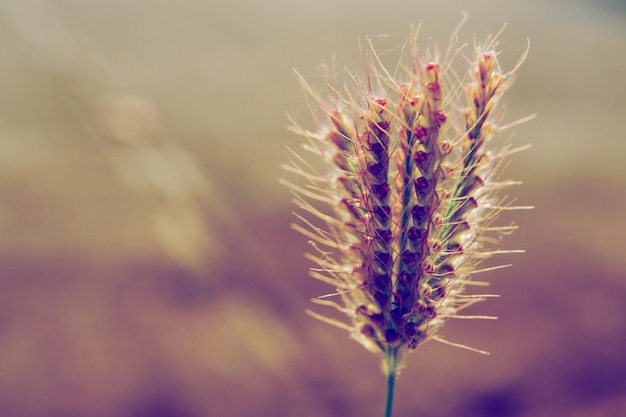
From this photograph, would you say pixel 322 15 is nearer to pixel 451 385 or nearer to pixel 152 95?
pixel 152 95

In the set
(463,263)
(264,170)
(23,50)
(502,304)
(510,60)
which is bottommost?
A: (463,263)

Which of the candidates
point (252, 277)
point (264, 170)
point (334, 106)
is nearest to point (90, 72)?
point (264, 170)

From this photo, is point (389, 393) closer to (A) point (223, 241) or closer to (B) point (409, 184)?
(B) point (409, 184)

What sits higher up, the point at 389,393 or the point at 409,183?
the point at 409,183

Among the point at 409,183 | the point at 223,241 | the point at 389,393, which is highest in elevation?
the point at 223,241

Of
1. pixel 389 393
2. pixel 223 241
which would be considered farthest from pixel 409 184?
pixel 223 241

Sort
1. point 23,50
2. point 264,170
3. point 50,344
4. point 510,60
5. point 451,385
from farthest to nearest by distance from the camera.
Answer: point 510,60, point 23,50, point 264,170, point 50,344, point 451,385

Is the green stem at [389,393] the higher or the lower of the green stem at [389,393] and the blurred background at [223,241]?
the lower
